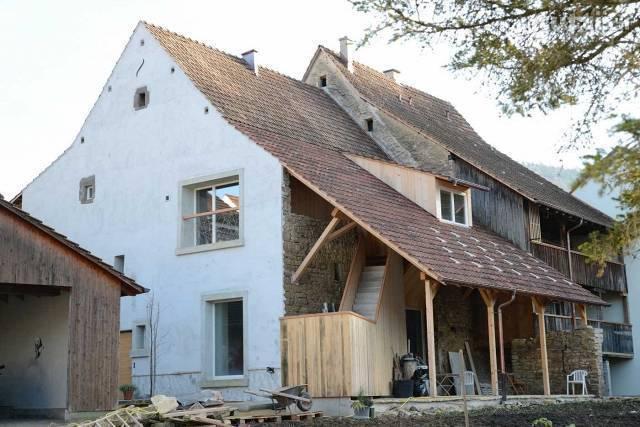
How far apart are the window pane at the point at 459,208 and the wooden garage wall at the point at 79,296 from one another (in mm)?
9197

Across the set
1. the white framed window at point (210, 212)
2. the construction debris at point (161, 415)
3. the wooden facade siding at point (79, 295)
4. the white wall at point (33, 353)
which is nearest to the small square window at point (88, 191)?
the white framed window at point (210, 212)

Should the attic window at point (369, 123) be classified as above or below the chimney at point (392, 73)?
below

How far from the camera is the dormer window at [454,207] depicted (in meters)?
21.4

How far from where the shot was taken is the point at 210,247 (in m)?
19.3

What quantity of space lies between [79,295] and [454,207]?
9.80m

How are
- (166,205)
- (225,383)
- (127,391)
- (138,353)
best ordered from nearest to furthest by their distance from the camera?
(225,383)
(127,391)
(138,353)
(166,205)

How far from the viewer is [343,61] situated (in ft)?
91.6

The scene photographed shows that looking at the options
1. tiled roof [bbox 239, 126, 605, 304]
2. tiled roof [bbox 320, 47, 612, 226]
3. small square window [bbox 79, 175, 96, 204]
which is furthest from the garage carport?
tiled roof [bbox 320, 47, 612, 226]

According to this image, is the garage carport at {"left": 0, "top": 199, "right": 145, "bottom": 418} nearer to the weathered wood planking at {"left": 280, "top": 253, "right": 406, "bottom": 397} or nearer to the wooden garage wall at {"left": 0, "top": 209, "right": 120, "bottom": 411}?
the wooden garage wall at {"left": 0, "top": 209, "right": 120, "bottom": 411}

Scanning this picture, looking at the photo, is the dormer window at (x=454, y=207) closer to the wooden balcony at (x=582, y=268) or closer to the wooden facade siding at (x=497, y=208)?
the wooden facade siding at (x=497, y=208)

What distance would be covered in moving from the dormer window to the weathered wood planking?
13.4ft

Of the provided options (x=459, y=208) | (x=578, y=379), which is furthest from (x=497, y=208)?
(x=578, y=379)

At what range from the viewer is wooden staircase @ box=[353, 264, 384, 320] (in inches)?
731

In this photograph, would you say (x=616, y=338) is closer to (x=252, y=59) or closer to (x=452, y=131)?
(x=452, y=131)
